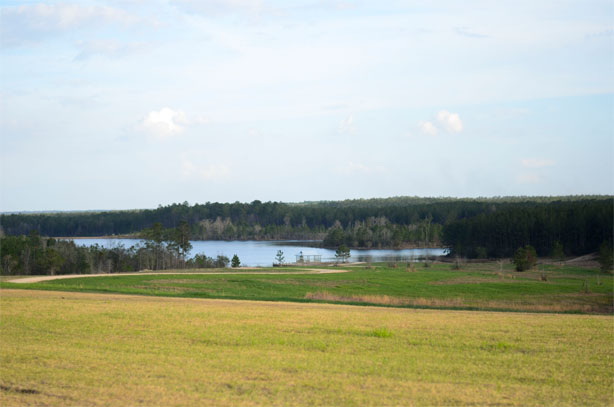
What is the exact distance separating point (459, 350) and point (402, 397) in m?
4.66

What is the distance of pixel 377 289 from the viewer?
42.9m

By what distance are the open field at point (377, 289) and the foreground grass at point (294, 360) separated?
534 inches

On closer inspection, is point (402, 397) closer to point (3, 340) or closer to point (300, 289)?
point (3, 340)

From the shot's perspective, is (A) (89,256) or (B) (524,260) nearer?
(B) (524,260)

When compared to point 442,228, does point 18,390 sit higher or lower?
lower

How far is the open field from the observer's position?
33.2m

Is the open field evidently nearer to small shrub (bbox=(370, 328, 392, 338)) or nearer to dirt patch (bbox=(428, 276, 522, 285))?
dirt patch (bbox=(428, 276, 522, 285))

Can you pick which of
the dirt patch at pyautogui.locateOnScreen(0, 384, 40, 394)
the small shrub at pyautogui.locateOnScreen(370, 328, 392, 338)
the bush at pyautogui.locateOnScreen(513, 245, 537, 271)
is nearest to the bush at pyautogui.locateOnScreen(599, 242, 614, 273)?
the bush at pyautogui.locateOnScreen(513, 245, 537, 271)

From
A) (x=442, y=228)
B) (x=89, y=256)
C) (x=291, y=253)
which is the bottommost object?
(x=291, y=253)

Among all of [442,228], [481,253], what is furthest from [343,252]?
[442,228]

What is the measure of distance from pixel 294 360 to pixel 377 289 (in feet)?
101

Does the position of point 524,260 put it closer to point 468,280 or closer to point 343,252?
point 468,280

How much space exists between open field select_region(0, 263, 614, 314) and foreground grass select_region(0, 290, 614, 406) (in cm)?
1356

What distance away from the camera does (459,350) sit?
555 inches
